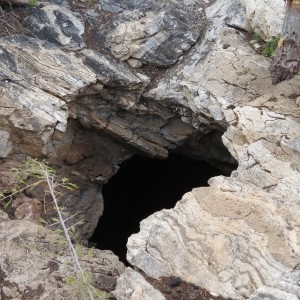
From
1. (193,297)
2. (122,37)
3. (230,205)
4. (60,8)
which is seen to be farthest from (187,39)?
(193,297)

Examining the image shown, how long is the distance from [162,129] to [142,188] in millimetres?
2562

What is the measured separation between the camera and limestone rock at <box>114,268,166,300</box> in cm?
468

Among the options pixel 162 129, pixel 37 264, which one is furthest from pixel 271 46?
pixel 37 264

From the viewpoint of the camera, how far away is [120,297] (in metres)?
4.77

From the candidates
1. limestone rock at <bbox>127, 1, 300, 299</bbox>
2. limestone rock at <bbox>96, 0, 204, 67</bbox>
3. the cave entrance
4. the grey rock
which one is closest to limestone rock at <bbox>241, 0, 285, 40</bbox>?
limestone rock at <bbox>127, 1, 300, 299</bbox>

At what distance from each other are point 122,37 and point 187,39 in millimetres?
995

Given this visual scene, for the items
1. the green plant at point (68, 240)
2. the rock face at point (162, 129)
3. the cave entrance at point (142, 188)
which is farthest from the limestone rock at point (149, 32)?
the cave entrance at point (142, 188)

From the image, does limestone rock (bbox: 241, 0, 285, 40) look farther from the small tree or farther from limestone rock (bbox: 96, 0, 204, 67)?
limestone rock (bbox: 96, 0, 204, 67)

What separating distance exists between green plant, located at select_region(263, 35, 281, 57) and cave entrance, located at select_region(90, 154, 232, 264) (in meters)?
3.14

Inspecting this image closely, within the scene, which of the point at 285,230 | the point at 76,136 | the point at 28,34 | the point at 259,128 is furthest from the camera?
the point at 76,136

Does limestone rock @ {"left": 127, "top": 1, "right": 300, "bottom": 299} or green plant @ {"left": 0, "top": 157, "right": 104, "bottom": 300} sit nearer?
green plant @ {"left": 0, "top": 157, "right": 104, "bottom": 300}

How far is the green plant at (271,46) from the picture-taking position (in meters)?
6.99

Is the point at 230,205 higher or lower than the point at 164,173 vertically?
higher

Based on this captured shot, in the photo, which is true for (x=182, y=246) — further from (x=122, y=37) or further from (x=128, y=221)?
(x=128, y=221)
